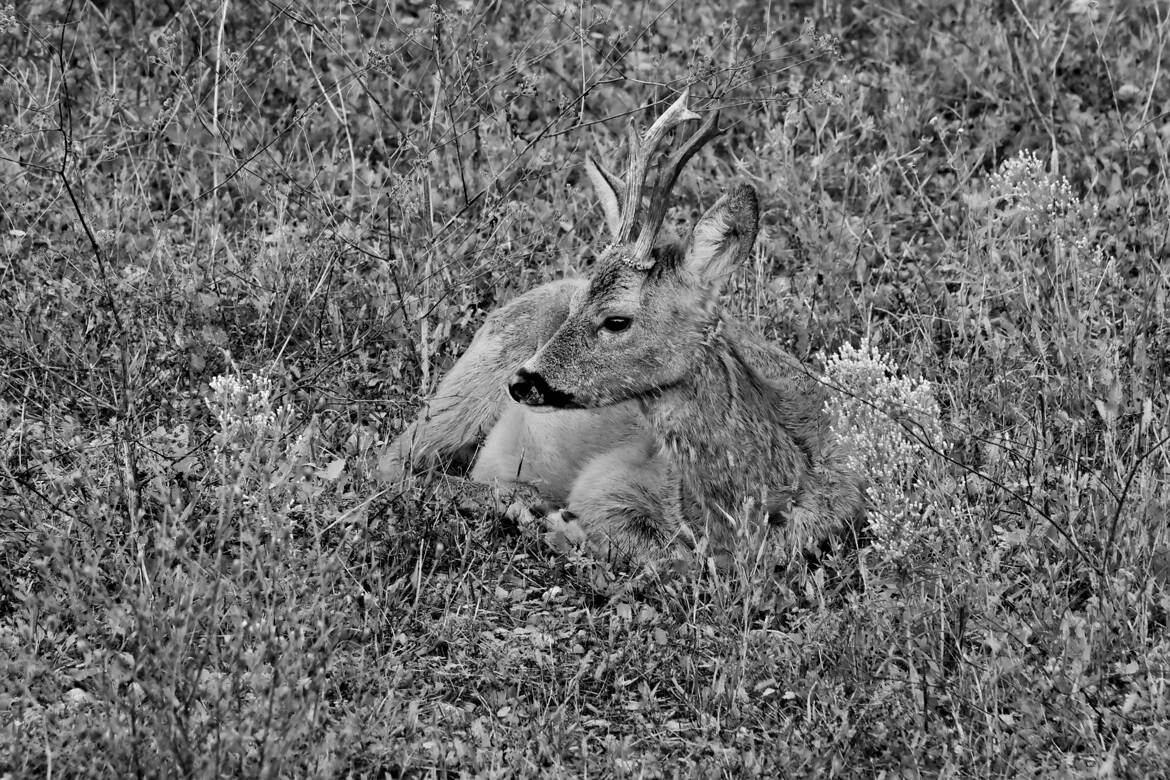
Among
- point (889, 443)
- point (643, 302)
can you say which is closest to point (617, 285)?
point (643, 302)

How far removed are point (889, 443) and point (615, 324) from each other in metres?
1.20

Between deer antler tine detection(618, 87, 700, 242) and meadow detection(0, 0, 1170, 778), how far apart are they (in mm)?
631

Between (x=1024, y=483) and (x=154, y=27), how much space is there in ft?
20.1

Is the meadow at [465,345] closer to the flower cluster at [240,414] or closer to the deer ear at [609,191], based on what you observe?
the flower cluster at [240,414]

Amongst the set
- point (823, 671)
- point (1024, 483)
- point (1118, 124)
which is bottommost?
point (823, 671)

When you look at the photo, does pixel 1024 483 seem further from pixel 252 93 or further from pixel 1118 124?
pixel 252 93

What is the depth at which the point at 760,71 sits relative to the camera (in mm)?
9547

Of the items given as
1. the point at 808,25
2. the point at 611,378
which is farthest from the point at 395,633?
the point at 808,25

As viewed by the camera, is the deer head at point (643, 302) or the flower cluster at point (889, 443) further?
the deer head at point (643, 302)

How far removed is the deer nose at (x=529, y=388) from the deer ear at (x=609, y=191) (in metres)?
0.75

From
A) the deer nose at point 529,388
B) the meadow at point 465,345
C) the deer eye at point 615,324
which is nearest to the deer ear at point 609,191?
the deer eye at point 615,324

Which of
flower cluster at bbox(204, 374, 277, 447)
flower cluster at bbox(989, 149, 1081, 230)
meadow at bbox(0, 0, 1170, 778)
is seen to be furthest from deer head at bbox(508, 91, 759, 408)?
flower cluster at bbox(989, 149, 1081, 230)

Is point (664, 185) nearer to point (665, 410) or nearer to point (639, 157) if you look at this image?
point (639, 157)

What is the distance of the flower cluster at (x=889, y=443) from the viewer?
17.8 feet
